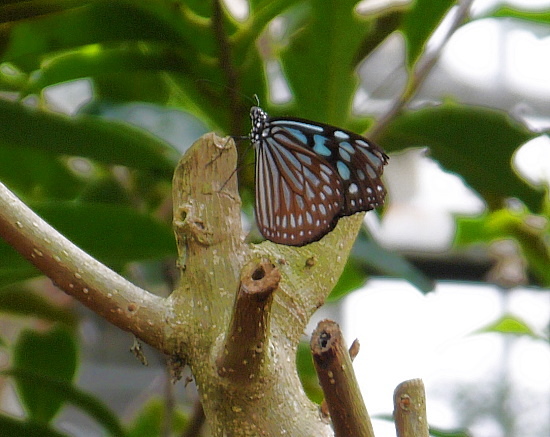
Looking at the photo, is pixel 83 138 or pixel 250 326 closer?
pixel 250 326

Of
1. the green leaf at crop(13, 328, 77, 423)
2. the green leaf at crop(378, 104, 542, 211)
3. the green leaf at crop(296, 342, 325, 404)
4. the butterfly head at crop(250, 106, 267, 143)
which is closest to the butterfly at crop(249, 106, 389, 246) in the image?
the butterfly head at crop(250, 106, 267, 143)

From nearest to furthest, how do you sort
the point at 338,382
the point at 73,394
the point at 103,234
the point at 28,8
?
the point at 338,382
the point at 28,8
the point at 103,234
the point at 73,394

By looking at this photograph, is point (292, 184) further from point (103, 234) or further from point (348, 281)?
point (348, 281)

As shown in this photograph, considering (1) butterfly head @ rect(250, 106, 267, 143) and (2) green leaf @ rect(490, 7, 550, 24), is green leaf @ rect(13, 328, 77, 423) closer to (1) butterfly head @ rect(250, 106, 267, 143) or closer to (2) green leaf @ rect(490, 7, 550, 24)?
(1) butterfly head @ rect(250, 106, 267, 143)

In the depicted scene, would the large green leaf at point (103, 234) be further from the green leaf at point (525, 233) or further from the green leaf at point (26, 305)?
the green leaf at point (525, 233)

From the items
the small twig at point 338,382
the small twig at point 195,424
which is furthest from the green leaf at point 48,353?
the small twig at point 338,382

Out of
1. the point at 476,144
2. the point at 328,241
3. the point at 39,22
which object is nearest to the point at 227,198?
the point at 328,241

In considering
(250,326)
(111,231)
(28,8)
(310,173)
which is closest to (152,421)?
(111,231)
